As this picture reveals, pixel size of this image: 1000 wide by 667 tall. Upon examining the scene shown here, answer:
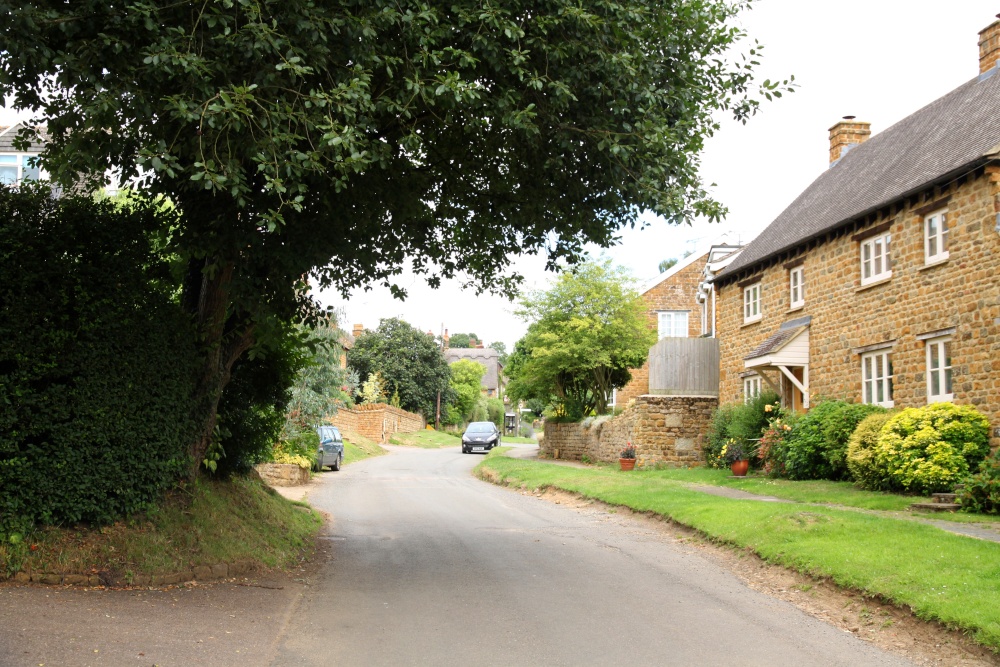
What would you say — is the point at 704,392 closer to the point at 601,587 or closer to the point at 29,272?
the point at 601,587

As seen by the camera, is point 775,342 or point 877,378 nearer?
point 877,378

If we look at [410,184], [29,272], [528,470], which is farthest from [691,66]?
[528,470]

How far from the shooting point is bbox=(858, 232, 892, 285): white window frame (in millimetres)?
18938

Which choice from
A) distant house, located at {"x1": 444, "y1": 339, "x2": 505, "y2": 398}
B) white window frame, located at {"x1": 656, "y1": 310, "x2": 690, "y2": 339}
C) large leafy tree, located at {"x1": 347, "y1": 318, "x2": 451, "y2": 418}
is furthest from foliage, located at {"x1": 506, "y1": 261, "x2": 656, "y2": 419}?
distant house, located at {"x1": 444, "y1": 339, "x2": 505, "y2": 398}

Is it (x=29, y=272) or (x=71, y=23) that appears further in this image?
(x=29, y=272)

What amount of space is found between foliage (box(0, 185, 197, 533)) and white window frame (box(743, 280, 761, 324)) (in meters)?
19.9

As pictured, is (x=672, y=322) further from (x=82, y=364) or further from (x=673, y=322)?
(x=82, y=364)

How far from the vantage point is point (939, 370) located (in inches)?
667

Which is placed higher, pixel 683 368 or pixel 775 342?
pixel 775 342

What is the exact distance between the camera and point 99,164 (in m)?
7.97

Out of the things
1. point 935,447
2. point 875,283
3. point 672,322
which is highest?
point 672,322

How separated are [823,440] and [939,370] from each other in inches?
129

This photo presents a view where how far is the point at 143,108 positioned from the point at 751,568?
27.4 feet

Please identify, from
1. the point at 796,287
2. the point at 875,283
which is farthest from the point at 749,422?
the point at 875,283
